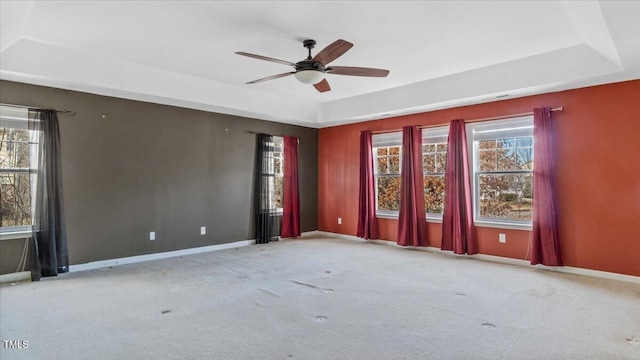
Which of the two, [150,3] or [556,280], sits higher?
[150,3]

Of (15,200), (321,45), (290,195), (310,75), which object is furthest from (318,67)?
(15,200)

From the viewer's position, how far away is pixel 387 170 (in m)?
6.74

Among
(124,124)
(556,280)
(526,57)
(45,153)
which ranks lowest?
(556,280)

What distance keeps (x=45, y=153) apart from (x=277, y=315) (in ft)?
11.7

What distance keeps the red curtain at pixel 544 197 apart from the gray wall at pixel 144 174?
447 centimetres

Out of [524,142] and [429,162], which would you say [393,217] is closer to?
[429,162]

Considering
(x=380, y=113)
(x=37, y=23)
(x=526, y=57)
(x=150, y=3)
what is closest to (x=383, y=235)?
(x=380, y=113)

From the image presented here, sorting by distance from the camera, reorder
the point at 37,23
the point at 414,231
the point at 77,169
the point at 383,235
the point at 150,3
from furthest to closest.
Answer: the point at 383,235, the point at 414,231, the point at 77,169, the point at 37,23, the point at 150,3

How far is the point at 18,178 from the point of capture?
14.3 ft

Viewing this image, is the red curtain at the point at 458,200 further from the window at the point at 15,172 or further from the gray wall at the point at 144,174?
the window at the point at 15,172

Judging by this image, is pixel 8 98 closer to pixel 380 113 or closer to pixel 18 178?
pixel 18 178

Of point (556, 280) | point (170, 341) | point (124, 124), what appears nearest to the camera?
point (170, 341)

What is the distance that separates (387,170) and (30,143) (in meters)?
A: 5.42

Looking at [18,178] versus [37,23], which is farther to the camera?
[18,178]
